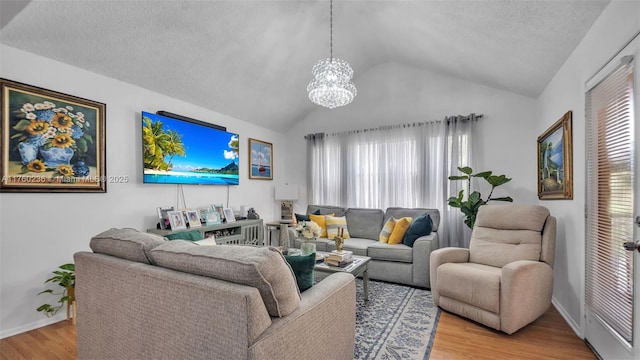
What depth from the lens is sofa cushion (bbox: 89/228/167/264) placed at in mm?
1525

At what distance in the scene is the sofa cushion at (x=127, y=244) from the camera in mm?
1525

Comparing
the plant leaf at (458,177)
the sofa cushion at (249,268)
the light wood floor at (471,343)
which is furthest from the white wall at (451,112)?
the sofa cushion at (249,268)

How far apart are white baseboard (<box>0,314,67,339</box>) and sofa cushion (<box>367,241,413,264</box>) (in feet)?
10.3

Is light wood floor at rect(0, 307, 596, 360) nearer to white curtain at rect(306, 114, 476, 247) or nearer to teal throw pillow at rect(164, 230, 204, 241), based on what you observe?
teal throw pillow at rect(164, 230, 204, 241)

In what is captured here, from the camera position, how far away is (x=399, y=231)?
12.0ft

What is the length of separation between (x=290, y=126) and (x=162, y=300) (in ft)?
14.9

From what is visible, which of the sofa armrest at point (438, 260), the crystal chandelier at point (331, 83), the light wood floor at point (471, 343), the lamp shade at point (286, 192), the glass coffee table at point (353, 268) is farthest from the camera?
the lamp shade at point (286, 192)

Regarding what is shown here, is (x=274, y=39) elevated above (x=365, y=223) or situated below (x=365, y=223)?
above

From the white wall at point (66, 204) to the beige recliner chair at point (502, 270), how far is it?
128 inches

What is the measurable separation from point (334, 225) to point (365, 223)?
1.57ft

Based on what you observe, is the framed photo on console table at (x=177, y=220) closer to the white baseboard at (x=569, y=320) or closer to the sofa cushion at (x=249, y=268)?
the sofa cushion at (x=249, y=268)

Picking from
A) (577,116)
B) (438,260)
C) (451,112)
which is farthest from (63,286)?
(451,112)

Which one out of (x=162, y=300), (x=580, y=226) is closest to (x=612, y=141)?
(x=580, y=226)

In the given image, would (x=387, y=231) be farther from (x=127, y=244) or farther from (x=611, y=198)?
(x=127, y=244)
